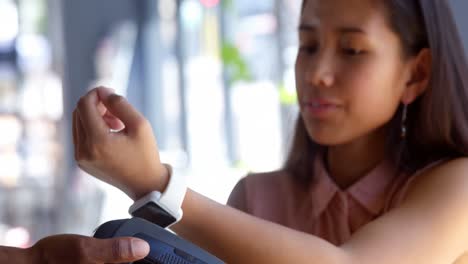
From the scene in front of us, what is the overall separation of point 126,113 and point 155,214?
0.31 feet

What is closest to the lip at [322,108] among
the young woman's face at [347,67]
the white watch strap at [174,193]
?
the young woman's face at [347,67]

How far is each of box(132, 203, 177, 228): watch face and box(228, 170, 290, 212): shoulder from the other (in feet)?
1.36

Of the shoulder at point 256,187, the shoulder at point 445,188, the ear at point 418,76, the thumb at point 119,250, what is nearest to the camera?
the thumb at point 119,250

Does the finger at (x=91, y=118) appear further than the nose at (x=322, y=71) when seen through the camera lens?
No

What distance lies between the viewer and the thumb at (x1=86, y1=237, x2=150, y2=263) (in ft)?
1.99

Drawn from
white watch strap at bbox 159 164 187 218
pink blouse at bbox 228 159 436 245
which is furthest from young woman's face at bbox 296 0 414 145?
white watch strap at bbox 159 164 187 218

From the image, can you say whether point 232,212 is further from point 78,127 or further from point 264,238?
point 78,127

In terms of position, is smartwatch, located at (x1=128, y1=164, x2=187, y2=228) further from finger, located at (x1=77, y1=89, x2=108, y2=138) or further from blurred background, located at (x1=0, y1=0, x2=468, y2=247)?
blurred background, located at (x1=0, y1=0, x2=468, y2=247)

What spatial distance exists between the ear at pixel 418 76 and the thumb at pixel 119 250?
0.50 metres

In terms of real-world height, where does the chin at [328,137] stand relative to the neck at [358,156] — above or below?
above

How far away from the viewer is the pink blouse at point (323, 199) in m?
1.01

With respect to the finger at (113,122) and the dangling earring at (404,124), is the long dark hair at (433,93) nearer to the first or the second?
the dangling earring at (404,124)

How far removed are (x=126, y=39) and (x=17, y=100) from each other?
748 mm

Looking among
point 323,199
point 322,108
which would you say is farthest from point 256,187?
point 322,108
